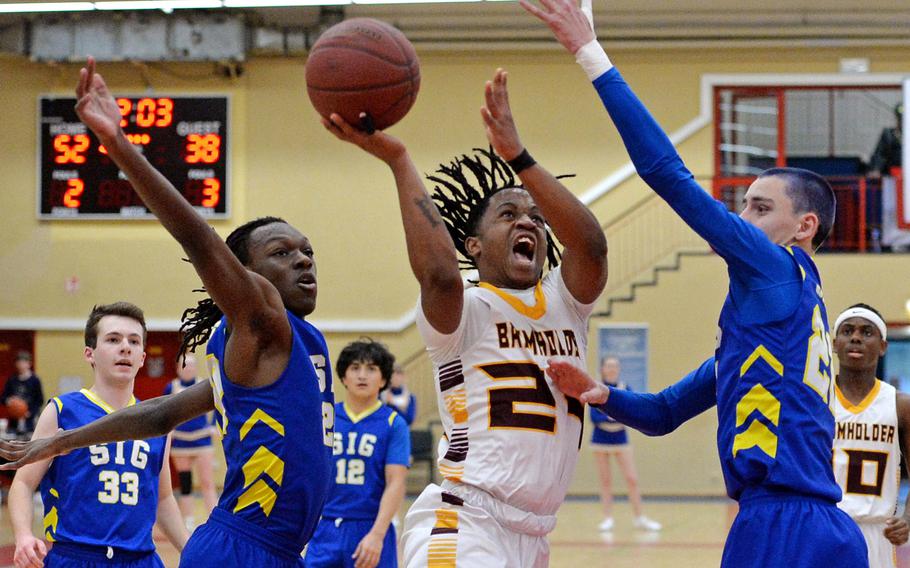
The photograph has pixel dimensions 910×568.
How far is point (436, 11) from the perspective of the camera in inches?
640

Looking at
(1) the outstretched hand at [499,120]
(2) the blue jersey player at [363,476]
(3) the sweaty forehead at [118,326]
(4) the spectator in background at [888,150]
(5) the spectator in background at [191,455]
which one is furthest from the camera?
(4) the spectator in background at [888,150]

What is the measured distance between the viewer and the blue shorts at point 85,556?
4.81m

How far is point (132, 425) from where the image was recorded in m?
3.91

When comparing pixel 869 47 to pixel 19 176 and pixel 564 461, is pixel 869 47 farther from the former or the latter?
pixel 564 461

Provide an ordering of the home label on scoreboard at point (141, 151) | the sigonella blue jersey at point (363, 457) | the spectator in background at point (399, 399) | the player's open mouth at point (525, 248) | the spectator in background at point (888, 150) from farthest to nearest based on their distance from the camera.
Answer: the spectator in background at point (888, 150), the home label on scoreboard at point (141, 151), the spectator in background at point (399, 399), the sigonella blue jersey at point (363, 457), the player's open mouth at point (525, 248)

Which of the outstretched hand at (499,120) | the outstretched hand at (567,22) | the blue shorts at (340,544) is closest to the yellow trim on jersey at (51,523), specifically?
the blue shorts at (340,544)

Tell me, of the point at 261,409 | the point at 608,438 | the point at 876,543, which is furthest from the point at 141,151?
the point at 261,409

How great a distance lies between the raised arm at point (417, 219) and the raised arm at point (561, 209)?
32 cm

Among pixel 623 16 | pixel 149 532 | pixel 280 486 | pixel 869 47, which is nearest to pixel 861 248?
pixel 869 47

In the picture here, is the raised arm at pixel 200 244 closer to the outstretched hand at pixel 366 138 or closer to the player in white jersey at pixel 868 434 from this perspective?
the outstretched hand at pixel 366 138

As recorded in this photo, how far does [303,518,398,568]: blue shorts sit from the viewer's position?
20.4ft

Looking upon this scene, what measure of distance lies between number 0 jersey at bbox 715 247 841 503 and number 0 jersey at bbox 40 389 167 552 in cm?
258

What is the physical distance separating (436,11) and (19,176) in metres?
6.48

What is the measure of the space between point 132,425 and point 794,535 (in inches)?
83.0
